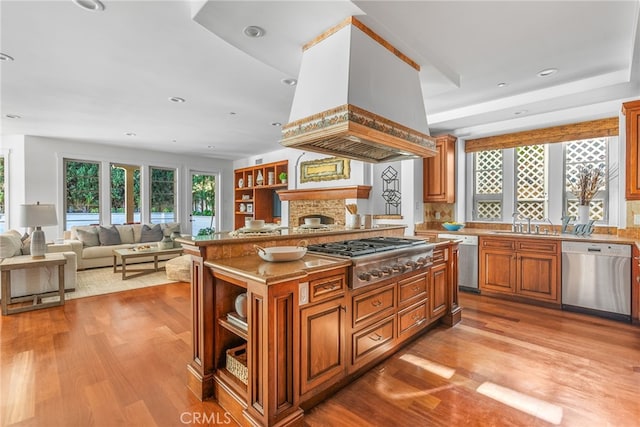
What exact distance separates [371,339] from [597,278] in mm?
2935

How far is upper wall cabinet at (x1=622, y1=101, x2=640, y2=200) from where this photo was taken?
118 inches

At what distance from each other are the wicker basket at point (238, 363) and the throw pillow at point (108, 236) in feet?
17.5

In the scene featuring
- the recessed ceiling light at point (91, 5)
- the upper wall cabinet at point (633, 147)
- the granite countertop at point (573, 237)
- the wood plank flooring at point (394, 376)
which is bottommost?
the wood plank flooring at point (394, 376)

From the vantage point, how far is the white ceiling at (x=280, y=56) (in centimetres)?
210

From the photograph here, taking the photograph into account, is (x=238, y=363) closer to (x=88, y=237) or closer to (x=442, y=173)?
(x=442, y=173)

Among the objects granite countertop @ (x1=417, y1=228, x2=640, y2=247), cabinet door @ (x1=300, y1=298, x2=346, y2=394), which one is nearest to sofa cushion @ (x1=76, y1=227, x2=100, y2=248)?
cabinet door @ (x1=300, y1=298, x2=346, y2=394)

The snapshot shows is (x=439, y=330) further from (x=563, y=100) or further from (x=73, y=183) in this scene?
(x=73, y=183)

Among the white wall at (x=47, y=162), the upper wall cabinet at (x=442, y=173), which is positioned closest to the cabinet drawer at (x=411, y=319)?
the upper wall cabinet at (x=442, y=173)

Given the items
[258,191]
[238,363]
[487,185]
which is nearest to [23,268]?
[238,363]

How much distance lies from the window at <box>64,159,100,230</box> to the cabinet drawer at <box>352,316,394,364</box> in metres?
7.28

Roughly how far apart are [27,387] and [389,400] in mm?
2357

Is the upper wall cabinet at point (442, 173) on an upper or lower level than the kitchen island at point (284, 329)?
upper

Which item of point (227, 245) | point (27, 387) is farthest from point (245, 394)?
point (27, 387)

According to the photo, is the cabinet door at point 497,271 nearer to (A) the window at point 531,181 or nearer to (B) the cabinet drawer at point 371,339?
(A) the window at point 531,181
